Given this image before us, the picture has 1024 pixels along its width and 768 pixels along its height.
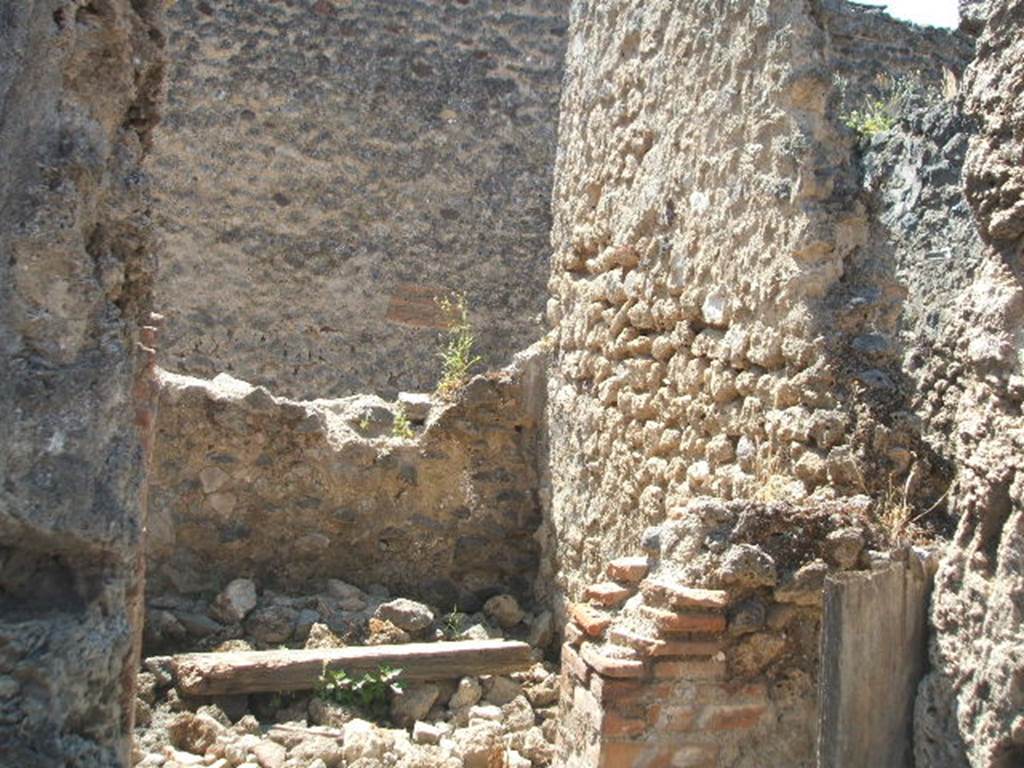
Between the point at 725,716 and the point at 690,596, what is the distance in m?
0.37

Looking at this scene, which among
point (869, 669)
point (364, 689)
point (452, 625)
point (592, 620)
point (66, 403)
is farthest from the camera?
point (452, 625)

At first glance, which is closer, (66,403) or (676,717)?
(66,403)

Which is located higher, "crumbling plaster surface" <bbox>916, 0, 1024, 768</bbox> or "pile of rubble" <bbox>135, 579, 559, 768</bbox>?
"crumbling plaster surface" <bbox>916, 0, 1024, 768</bbox>

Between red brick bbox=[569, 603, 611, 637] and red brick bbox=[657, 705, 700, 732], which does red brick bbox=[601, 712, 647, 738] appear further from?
red brick bbox=[569, 603, 611, 637]

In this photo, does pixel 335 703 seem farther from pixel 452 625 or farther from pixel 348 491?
pixel 348 491

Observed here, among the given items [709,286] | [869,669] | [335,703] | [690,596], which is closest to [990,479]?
[869,669]

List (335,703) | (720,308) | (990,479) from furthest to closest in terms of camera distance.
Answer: (335,703), (720,308), (990,479)

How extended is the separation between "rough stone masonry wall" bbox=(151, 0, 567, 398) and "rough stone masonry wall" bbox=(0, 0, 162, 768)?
780cm

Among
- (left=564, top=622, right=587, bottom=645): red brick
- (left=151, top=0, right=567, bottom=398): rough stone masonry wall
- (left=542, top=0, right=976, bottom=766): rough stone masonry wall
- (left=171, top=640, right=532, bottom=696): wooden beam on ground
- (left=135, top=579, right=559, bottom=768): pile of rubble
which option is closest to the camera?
(left=542, top=0, right=976, bottom=766): rough stone masonry wall

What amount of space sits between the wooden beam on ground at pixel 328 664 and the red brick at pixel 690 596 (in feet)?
7.48

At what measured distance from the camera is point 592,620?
13.4 feet

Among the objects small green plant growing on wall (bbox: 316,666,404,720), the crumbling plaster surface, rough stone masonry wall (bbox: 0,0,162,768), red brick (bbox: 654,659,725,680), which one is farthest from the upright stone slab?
small green plant growing on wall (bbox: 316,666,404,720)

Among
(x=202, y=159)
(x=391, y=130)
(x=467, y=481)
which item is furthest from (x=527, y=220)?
(x=467, y=481)

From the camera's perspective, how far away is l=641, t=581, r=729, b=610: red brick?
3736 mm
